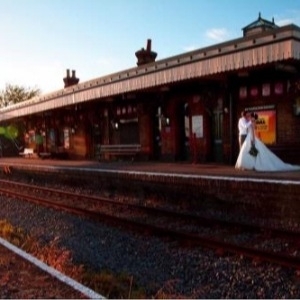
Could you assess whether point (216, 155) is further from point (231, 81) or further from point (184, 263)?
point (184, 263)

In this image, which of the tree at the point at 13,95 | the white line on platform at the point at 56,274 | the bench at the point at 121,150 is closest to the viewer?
the white line on platform at the point at 56,274

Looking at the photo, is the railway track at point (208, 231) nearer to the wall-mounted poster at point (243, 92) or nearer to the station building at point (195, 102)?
the station building at point (195, 102)

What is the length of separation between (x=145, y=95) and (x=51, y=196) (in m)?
6.14

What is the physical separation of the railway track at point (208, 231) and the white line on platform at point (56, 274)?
2.85m

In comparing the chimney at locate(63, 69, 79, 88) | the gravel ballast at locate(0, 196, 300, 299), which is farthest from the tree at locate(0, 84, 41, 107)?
the gravel ballast at locate(0, 196, 300, 299)

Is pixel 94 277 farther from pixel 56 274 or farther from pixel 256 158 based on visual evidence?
pixel 256 158

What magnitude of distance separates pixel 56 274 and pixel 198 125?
12104mm

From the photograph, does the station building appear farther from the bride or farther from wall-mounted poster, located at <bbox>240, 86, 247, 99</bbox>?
the bride

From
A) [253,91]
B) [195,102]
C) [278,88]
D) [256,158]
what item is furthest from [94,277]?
[195,102]

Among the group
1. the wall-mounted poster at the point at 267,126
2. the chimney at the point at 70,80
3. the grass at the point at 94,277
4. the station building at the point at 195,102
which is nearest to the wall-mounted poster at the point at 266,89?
the station building at the point at 195,102

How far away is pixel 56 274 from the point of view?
5469 mm

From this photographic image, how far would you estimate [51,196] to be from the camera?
1539cm

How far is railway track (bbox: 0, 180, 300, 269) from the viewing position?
7.13 m

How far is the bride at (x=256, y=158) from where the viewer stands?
12414 millimetres
